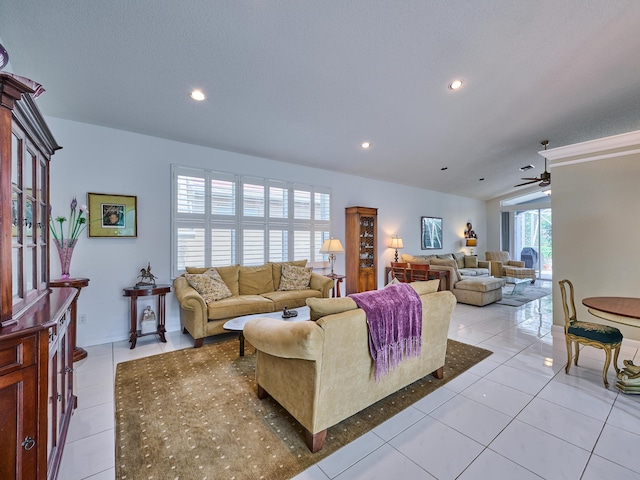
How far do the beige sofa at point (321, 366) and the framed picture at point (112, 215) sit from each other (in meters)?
2.76

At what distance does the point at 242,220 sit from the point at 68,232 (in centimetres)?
223

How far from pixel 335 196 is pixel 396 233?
7.24ft

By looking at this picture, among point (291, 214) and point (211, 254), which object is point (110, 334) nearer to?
point (211, 254)

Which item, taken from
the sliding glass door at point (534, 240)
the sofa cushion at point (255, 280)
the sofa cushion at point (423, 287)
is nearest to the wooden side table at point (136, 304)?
the sofa cushion at point (255, 280)

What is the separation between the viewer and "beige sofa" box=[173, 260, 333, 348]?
139 inches

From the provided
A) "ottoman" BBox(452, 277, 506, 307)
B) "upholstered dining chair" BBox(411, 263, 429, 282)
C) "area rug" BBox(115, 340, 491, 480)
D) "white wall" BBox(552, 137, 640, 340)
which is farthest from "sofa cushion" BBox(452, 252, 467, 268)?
"area rug" BBox(115, 340, 491, 480)

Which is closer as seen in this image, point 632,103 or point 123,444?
point 123,444

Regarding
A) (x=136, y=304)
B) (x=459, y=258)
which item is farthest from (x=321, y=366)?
(x=459, y=258)

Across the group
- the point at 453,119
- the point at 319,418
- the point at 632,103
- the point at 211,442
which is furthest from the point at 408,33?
the point at 632,103

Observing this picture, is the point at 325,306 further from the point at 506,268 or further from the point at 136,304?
the point at 506,268

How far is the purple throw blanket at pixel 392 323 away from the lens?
2.01 m

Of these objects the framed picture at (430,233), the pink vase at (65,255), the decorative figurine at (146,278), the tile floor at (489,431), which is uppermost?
the framed picture at (430,233)

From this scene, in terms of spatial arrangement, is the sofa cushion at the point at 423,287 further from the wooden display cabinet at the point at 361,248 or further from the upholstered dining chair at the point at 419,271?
the upholstered dining chair at the point at 419,271

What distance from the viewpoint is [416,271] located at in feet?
20.7
